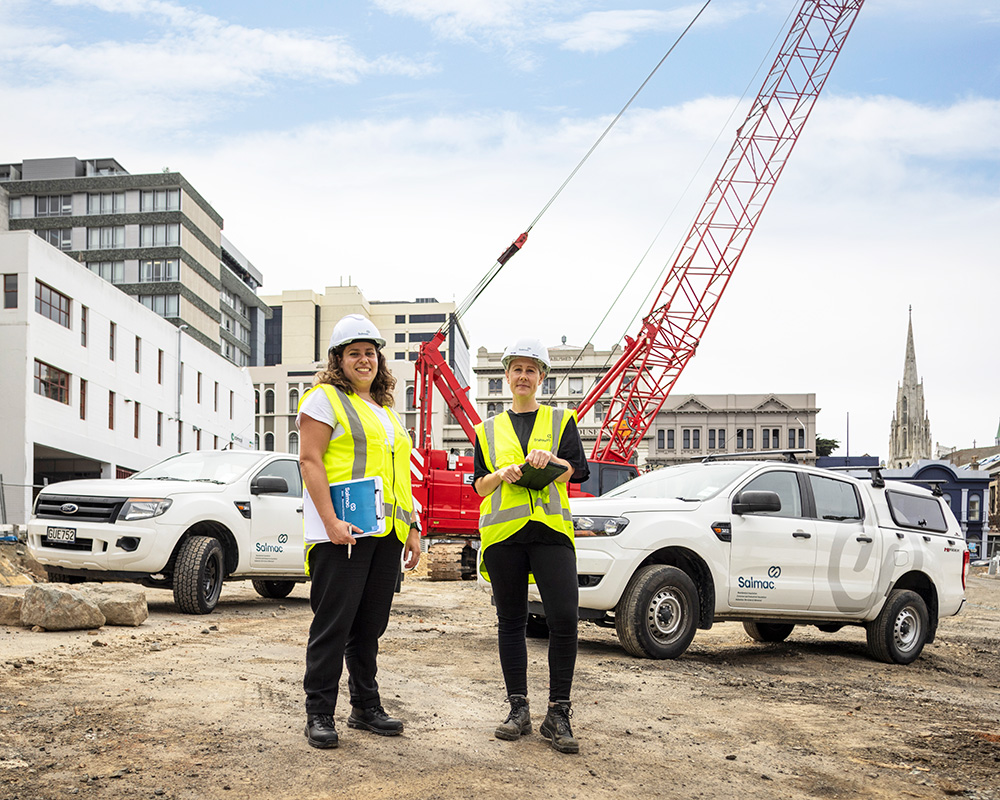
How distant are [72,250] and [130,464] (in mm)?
42320

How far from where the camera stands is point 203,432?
198ft

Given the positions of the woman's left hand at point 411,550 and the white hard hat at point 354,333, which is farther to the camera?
the woman's left hand at point 411,550

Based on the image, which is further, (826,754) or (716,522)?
(716,522)

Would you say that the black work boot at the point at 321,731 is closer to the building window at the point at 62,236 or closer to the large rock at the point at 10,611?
the large rock at the point at 10,611

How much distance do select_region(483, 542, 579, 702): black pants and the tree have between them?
111 metres

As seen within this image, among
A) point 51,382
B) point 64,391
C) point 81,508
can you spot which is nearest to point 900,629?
point 81,508

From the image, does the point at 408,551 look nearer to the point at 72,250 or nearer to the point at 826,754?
the point at 826,754

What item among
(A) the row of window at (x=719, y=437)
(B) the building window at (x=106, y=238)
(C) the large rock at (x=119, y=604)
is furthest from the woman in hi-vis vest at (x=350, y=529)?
(A) the row of window at (x=719, y=437)

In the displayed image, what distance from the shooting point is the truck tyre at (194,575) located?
1117 centimetres

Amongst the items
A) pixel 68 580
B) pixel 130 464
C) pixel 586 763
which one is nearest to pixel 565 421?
pixel 586 763

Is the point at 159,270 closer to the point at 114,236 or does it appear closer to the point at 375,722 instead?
the point at 114,236

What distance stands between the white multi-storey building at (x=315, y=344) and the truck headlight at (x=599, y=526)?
324ft

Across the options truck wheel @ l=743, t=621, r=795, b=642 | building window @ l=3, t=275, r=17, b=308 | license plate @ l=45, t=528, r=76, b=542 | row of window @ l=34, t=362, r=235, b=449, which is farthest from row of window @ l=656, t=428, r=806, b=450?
license plate @ l=45, t=528, r=76, b=542

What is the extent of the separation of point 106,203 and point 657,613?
84551 millimetres
